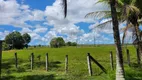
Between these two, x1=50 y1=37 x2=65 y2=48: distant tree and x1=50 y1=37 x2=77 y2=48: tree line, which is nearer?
x1=50 y1=37 x2=77 y2=48: tree line

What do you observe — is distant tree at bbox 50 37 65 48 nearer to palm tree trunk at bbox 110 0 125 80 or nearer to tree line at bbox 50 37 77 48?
tree line at bbox 50 37 77 48

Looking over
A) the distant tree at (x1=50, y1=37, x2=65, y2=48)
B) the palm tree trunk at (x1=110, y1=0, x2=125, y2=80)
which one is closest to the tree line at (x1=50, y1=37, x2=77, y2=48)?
the distant tree at (x1=50, y1=37, x2=65, y2=48)

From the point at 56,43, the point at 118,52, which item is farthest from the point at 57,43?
the point at 118,52

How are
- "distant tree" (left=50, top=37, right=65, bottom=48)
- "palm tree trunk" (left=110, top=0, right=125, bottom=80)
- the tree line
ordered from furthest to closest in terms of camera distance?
"distant tree" (left=50, top=37, right=65, bottom=48) < the tree line < "palm tree trunk" (left=110, top=0, right=125, bottom=80)

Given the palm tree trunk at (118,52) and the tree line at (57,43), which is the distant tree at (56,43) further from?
the palm tree trunk at (118,52)

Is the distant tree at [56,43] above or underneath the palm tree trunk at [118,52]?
above

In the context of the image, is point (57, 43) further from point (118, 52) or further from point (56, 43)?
point (118, 52)

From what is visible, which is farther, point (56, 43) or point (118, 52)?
point (56, 43)

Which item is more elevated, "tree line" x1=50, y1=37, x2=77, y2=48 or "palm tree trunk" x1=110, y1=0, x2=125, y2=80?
"tree line" x1=50, y1=37, x2=77, y2=48

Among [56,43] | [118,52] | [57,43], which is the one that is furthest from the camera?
[57,43]

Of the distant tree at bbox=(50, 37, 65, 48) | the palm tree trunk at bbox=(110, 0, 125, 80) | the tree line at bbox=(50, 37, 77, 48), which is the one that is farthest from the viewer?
the distant tree at bbox=(50, 37, 65, 48)

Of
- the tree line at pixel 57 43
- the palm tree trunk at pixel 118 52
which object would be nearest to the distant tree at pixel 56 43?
the tree line at pixel 57 43

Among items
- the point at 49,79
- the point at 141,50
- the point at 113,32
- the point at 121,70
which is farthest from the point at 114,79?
the point at 141,50

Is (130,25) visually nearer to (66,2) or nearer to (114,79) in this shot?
(114,79)
